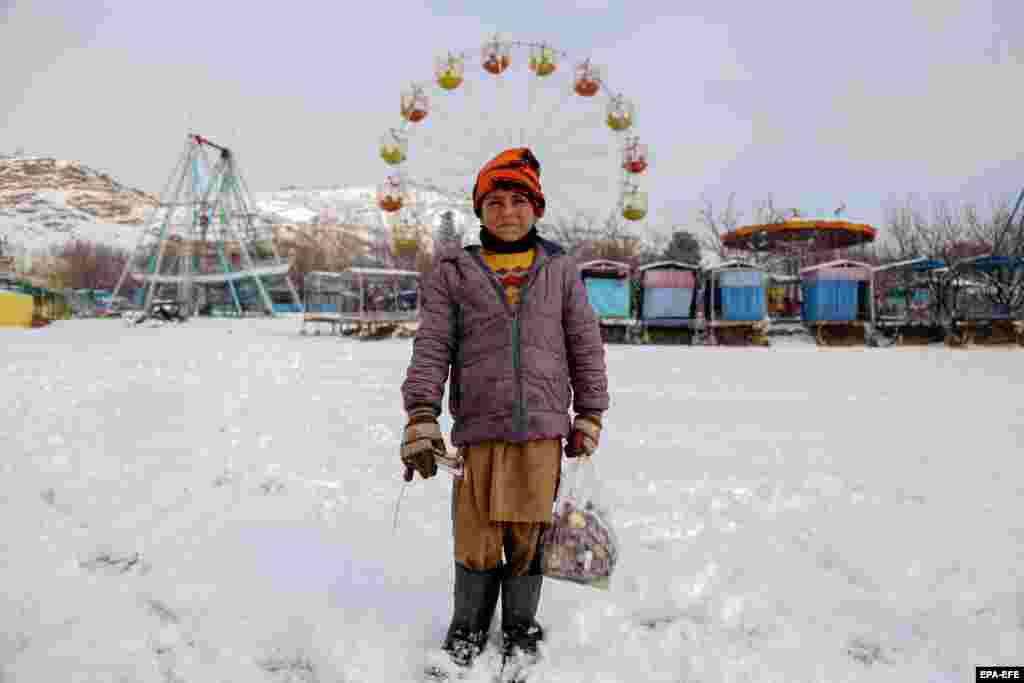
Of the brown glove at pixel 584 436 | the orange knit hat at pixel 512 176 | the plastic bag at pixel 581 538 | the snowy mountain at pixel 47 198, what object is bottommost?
the plastic bag at pixel 581 538

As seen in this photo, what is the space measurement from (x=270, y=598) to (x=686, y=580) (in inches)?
68.0

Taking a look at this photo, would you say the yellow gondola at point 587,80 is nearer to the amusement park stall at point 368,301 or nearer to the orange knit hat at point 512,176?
the amusement park stall at point 368,301

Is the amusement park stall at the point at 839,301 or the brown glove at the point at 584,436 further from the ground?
the amusement park stall at the point at 839,301

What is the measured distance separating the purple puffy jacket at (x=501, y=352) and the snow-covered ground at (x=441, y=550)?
830 millimetres

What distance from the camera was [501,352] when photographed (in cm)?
197

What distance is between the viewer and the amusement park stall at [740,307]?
18.0 metres

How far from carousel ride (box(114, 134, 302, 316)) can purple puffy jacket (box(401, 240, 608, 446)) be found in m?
36.8

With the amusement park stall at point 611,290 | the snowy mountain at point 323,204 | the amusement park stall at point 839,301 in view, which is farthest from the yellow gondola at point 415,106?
the snowy mountain at point 323,204

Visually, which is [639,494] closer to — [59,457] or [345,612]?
[345,612]

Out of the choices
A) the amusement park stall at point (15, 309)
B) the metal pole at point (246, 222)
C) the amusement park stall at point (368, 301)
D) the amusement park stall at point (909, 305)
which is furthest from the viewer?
the metal pole at point (246, 222)

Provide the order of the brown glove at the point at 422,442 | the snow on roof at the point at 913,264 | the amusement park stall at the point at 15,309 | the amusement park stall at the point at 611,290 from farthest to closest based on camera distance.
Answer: the amusement park stall at the point at 15,309 → the amusement park stall at the point at 611,290 → the snow on roof at the point at 913,264 → the brown glove at the point at 422,442

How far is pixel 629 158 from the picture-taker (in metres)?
19.5

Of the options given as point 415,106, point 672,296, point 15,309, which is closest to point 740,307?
point 672,296

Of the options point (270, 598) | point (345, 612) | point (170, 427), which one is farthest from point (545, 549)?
point (170, 427)
